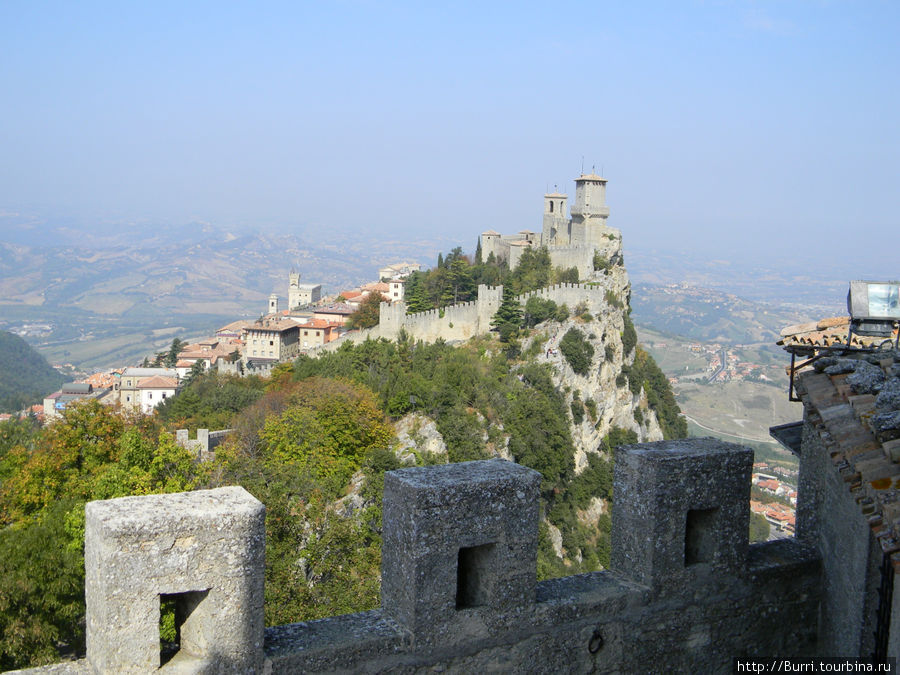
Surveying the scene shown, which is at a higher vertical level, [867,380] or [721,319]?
Answer: [867,380]

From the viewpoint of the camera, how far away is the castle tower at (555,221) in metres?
61.0

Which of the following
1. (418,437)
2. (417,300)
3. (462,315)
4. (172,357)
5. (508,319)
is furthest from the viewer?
(172,357)

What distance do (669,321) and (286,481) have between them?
177430mm

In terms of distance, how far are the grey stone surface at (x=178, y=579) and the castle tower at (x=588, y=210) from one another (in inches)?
2202

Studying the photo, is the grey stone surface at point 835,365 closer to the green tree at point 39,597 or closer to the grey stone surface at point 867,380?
the grey stone surface at point 867,380

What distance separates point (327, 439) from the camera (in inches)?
1117

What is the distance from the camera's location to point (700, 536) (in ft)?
18.6

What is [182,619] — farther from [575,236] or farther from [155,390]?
[155,390]

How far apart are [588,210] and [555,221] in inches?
143

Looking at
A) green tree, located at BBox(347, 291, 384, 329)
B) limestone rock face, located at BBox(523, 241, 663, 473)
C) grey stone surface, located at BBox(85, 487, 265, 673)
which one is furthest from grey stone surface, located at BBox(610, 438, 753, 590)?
green tree, located at BBox(347, 291, 384, 329)

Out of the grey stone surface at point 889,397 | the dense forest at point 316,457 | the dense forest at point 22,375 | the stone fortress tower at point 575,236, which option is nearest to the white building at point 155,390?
the dense forest at point 316,457

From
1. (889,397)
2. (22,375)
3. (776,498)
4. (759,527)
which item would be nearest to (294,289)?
(22,375)

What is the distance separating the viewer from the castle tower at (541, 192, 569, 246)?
61.0m

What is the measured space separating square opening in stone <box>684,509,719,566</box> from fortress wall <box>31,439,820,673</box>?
1 centimetres
